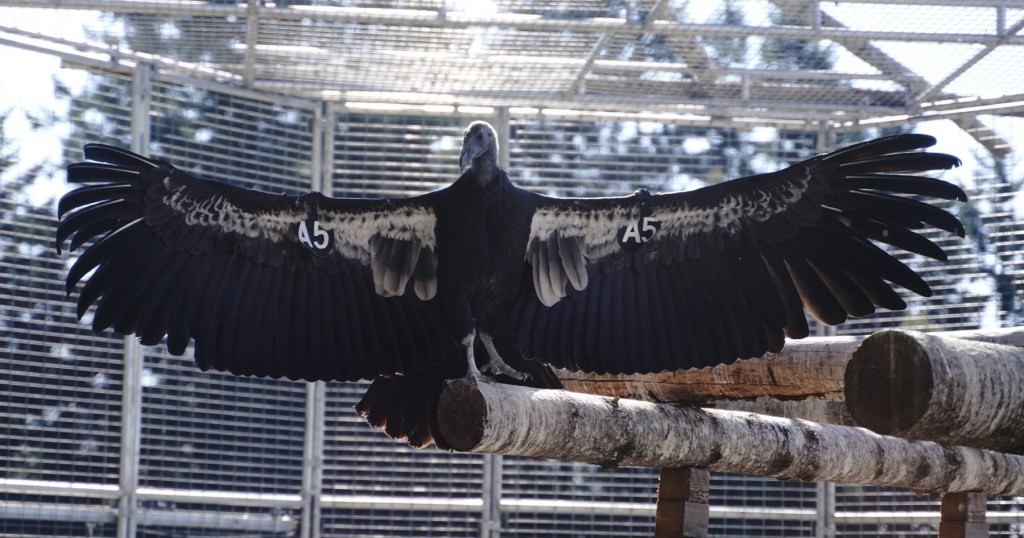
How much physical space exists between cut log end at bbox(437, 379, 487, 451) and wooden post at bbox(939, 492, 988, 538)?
2197 mm

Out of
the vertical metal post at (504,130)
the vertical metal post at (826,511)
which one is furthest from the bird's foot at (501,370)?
the vertical metal post at (826,511)

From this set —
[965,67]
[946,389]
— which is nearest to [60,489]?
[946,389]

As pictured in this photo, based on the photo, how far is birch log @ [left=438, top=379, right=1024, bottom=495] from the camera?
11.0 ft

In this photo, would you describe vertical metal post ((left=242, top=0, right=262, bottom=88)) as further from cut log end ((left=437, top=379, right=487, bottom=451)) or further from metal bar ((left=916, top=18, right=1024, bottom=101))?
metal bar ((left=916, top=18, right=1024, bottom=101))

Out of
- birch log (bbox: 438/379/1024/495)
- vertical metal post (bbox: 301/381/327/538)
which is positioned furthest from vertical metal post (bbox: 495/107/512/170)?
birch log (bbox: 438/379/1024/495)

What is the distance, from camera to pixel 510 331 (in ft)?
14.9

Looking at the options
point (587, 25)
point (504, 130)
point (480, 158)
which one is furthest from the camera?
point (504, 130)

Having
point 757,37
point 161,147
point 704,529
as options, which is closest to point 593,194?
point 757,37

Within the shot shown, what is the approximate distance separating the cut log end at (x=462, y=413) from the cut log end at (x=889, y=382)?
1.23 m

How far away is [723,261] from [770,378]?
1.62 feet

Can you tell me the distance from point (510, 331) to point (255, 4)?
2353mm

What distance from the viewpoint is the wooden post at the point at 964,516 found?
4.61 m

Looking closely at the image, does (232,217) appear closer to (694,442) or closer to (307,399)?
(694,442)

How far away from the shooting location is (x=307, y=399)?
6621 millimetres
